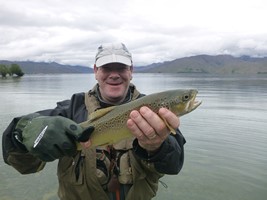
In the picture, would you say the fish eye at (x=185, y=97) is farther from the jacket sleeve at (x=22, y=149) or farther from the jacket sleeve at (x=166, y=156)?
the jacket sleeve at (x=22, y=149)

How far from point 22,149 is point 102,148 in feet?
3.52

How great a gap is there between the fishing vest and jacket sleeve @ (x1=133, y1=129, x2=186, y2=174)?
0.59 feet

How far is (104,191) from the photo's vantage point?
448cm

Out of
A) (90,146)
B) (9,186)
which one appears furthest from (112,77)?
(9,186)

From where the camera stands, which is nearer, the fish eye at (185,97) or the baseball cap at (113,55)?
the fish eye at (185,97)

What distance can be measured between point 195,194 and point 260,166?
3.79 m

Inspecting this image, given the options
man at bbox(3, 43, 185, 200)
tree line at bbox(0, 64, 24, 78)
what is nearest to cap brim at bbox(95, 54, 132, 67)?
Result: man at bbox(3, 43, 185, 200)

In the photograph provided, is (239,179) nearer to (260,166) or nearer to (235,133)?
(260,166)

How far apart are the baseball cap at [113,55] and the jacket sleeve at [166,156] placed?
1392 millimetres

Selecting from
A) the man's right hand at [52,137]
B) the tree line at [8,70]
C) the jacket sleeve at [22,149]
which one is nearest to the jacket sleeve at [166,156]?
the man's right hand at [52,137]

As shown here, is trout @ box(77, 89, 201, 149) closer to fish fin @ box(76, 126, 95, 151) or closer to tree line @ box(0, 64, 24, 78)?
fish fin @ box(76, 126, 95, 151)

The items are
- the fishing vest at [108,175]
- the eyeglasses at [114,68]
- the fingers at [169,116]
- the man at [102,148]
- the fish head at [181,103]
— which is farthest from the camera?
the eyeglasses at [114,68]

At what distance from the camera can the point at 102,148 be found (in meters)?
4.64

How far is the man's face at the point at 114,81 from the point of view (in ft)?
16.4
